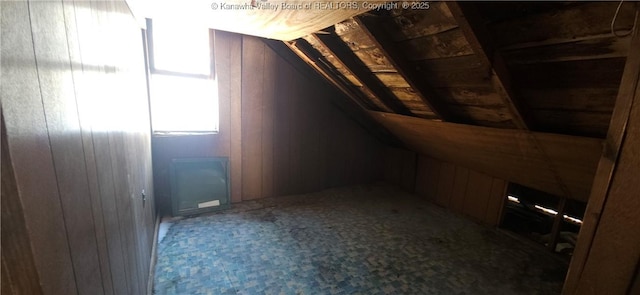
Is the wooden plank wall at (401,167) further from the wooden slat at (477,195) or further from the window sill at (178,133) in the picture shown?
the window sill at (178,133)

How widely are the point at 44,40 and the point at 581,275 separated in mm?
1203

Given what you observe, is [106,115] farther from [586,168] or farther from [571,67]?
[586,168]

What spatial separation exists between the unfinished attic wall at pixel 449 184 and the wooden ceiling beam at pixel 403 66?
3.75 feet

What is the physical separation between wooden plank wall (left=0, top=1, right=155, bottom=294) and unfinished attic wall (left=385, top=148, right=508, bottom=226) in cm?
300

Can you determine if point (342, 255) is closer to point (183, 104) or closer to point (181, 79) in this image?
point (183, 104)

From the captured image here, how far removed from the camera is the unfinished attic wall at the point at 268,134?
263 cm

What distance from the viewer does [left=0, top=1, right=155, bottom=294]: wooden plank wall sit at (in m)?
Answer: 0.38

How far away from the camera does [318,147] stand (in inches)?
133

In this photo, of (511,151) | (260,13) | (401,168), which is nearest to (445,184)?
(401,168)

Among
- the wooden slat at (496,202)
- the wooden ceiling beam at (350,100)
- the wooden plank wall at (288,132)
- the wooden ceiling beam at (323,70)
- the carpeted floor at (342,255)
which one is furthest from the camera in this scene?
the wooden plank wall at (288,132)

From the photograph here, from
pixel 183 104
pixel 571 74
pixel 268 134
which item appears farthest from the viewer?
pixel 268 134

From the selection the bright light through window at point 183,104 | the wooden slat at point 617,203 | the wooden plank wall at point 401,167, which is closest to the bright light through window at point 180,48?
the bright light through window at point 183,104

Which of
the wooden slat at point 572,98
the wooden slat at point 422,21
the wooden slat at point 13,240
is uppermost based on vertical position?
the wooden slat at point 422,21

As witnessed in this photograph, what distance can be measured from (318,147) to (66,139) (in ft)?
9.47
